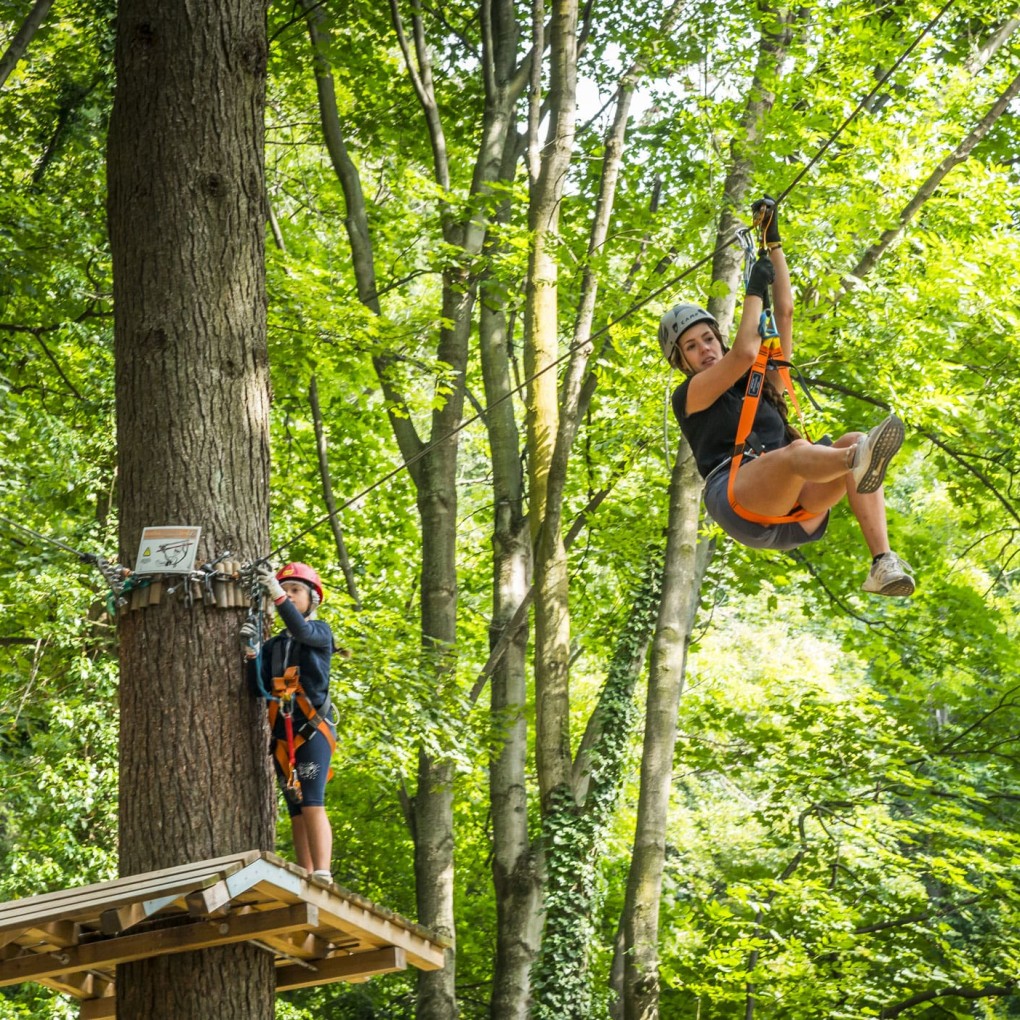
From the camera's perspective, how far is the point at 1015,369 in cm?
1174

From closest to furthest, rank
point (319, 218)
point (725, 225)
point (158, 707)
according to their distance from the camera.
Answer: point (158, 707) → point (725, 225) → point (319, 218)

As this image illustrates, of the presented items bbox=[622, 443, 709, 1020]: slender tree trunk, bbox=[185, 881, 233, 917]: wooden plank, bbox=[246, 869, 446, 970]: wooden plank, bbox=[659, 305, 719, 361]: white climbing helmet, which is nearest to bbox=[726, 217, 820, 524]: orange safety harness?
bbox=[659, 305, 719, 361]: white climbing helmet

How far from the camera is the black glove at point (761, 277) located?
14.3 ft

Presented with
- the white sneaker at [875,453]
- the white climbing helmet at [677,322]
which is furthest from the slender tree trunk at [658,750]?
the white sneaker at [875,453]

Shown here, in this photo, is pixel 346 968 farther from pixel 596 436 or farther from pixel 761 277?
pixel 596 436

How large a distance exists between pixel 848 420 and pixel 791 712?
2805 millimetres

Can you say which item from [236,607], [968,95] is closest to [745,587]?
[968,95]

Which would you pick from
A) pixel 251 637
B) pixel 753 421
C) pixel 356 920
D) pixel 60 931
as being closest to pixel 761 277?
pixel 753 421

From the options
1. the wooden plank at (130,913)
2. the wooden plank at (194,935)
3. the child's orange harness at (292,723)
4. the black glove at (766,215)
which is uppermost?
the black glove at (766,215)

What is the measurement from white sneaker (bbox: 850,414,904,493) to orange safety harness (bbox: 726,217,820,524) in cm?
40

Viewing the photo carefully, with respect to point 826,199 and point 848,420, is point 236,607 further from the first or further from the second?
point 848,420

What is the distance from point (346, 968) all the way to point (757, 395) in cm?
248

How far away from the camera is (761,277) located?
4.40 metres

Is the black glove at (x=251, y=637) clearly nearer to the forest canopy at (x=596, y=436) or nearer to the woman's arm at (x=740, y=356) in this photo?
the woman's arm at (x=740, y=356)
